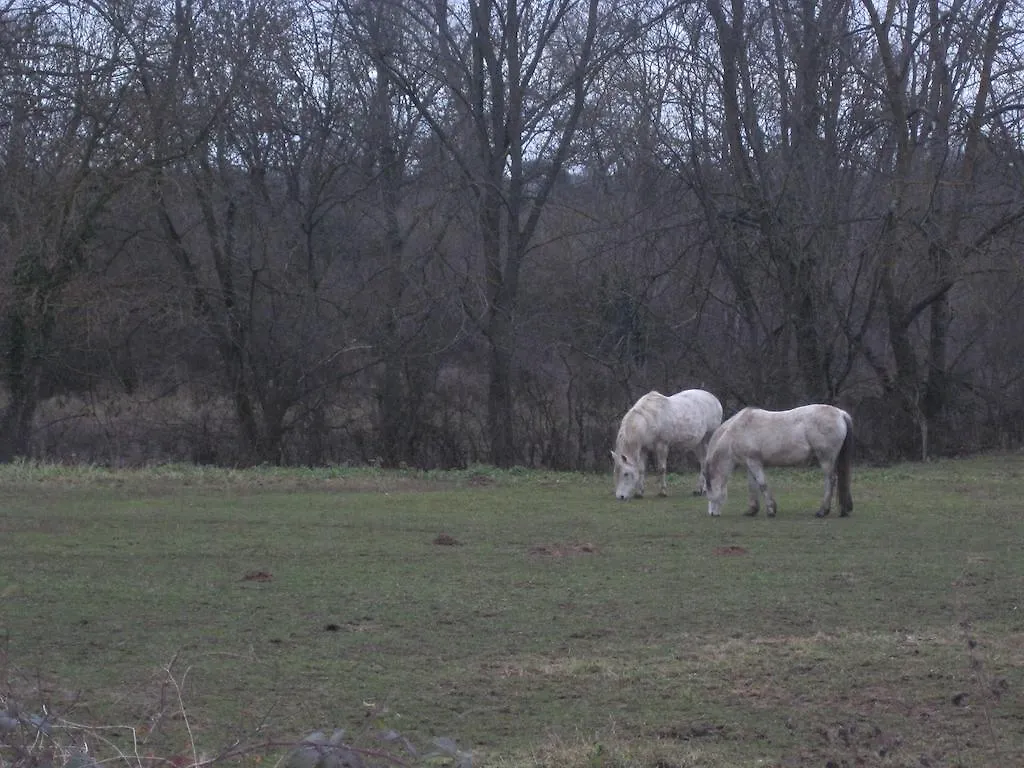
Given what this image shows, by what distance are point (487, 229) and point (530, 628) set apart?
19.2m

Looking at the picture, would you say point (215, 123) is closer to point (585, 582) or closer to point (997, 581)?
point (585, 582)

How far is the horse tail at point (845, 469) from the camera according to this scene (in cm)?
1527

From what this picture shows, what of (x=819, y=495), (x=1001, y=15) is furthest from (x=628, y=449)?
(x=1001, y=15)

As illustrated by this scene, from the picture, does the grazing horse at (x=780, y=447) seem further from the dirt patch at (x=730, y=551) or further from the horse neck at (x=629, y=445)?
the horse neck at (x=629, y=445)

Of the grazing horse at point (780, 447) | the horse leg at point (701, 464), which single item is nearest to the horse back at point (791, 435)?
the grazing horse at point (780, 447)

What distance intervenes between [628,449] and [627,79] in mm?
10309

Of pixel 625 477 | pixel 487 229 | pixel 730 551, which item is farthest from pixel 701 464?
pixel 487 229

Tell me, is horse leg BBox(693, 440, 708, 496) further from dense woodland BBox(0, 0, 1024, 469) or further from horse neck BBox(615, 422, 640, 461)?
dense woodland BBox(0, 0, 1024, 469)

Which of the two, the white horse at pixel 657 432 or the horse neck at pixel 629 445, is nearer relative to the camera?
the white horse at pixel 657 432

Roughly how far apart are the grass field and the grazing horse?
14.2 inches

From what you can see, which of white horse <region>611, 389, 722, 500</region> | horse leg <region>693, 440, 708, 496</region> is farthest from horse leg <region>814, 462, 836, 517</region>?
white horse <region>611, 389, 722, 500</region>

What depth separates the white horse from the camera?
1842cm

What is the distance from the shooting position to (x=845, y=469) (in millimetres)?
15422

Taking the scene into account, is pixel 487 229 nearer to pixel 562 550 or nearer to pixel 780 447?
pixel 780 447
